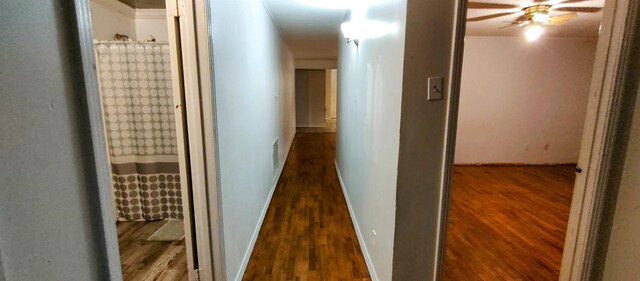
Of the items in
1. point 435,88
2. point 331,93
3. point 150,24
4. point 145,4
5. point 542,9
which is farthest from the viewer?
point 331,93

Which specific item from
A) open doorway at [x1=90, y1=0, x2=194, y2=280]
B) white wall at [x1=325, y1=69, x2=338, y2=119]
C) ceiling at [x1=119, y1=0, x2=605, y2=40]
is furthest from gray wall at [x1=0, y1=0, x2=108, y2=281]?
white wall at [x1=325, y1=69, x2=338, y2=119]

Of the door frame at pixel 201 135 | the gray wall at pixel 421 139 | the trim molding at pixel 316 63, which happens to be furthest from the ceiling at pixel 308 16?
the trim molding at pixel 316 63

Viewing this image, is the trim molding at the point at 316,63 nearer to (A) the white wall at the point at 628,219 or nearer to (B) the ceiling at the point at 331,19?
(B) the ceiling at the point at 331,19

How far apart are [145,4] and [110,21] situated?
414mm

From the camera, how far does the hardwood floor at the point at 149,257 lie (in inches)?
81.8

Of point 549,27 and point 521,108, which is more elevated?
point 549,27

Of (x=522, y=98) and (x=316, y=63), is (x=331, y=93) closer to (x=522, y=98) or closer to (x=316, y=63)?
(x=316, y=63)

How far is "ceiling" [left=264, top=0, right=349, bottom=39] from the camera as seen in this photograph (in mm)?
3164

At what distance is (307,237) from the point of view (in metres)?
2.61

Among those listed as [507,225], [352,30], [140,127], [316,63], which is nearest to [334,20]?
[352,30]

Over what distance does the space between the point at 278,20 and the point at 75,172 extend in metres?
3.72

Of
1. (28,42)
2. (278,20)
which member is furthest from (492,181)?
(28,42)

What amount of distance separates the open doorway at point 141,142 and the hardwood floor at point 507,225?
2.29 metres

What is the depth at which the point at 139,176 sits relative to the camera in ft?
9.09
